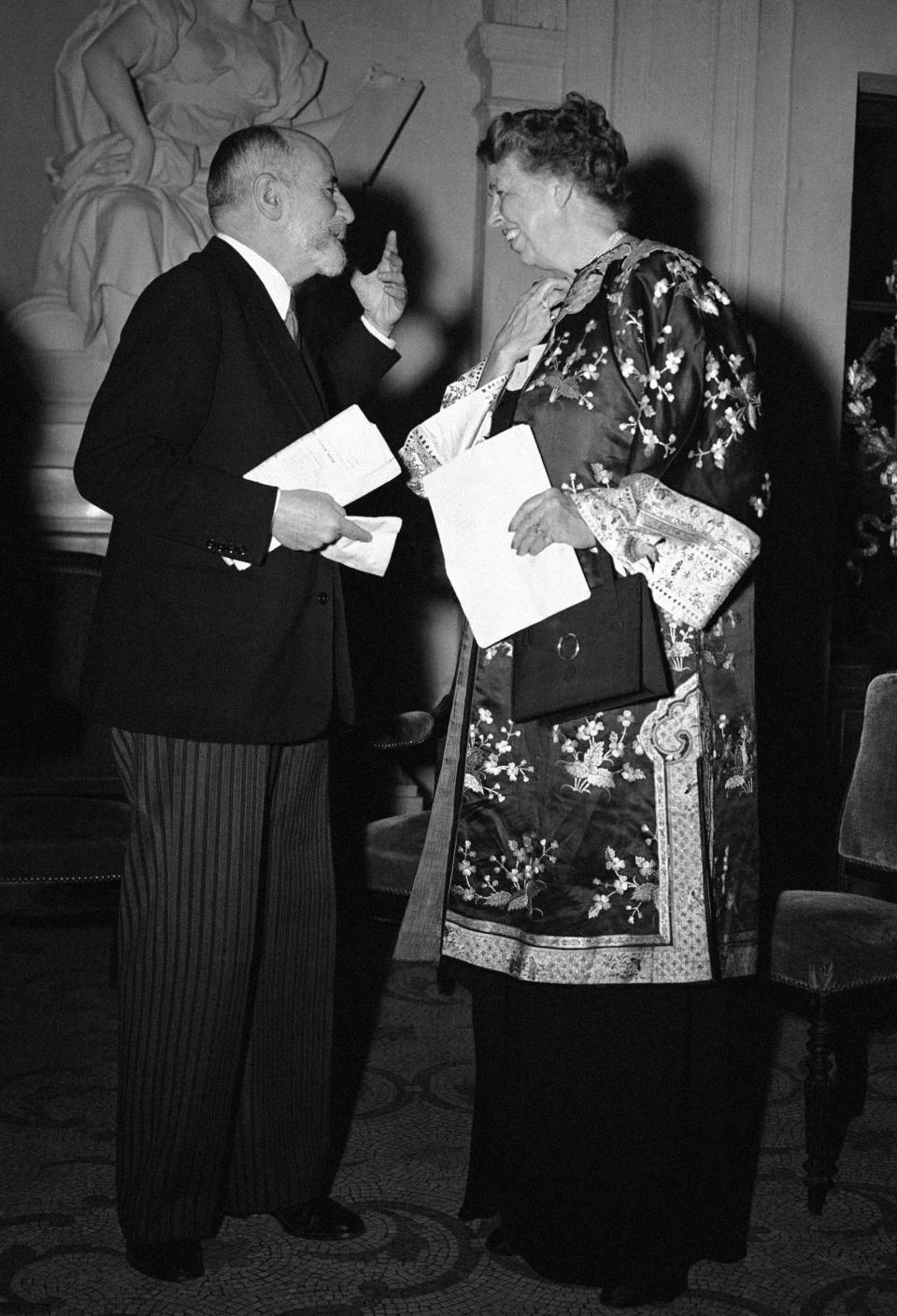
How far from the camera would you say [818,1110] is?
215 cm

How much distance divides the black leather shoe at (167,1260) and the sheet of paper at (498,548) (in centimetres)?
97

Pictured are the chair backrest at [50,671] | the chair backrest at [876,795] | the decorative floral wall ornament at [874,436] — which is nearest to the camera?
the chair backrest at [876,795]

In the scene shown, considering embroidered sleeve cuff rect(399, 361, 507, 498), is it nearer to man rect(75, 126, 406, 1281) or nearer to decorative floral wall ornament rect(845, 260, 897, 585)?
man rect(75, 126, 406, 1281)

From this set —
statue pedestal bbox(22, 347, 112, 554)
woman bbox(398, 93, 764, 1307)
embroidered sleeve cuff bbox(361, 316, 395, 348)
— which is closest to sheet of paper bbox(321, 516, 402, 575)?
woman bbox(398, 93, 764, 1307)

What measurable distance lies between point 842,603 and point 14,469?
2692mm

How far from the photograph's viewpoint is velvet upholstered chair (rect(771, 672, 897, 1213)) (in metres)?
2.16

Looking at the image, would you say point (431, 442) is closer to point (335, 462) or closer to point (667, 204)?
point (335, 462)

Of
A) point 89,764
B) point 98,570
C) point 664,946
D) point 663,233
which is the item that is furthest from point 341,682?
point 663,233

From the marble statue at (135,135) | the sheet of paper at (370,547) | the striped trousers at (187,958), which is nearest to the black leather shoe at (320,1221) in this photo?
the striped trousers at (187,958)

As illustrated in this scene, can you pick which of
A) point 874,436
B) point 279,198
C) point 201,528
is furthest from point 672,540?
point 874,436

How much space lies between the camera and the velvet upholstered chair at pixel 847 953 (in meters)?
2.16

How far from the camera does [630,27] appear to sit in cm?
403

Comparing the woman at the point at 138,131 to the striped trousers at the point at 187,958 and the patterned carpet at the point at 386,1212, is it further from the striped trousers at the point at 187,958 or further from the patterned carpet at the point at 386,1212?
the striped trousers at the point at 187,958

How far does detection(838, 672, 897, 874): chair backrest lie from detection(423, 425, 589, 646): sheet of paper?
38.4 inches
